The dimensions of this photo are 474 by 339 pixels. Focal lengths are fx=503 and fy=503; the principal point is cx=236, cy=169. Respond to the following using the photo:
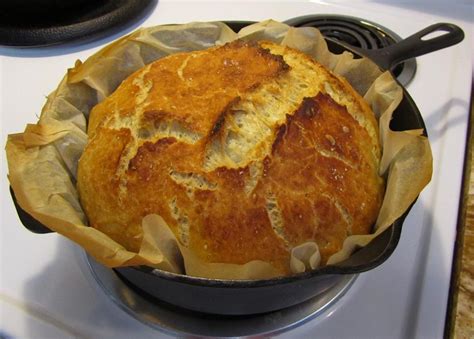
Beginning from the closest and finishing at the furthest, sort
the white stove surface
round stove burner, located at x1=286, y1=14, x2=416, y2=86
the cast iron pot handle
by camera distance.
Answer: the white stove surface
the cast iron pot handle
round stove burner, located at x1=286, y1=14, x2=416, y2=86

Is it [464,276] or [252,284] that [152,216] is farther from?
[464,276]

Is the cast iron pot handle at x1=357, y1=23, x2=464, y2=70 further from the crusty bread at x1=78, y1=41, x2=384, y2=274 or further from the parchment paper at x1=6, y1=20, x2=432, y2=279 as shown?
the crusty bread at x1=78, y1=41, x2=384, y2=274

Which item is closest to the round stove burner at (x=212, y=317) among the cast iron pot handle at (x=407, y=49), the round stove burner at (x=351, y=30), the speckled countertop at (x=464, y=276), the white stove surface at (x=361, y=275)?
the white stove surface at (x=361, y=275)

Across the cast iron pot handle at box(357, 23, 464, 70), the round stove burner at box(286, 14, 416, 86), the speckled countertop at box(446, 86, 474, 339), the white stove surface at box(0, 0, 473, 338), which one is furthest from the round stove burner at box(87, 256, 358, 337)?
the round stove burner at box(286, 14, 416, 86)

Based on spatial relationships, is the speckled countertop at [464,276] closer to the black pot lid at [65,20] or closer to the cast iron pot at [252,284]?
the cast iron pot at [252,284]

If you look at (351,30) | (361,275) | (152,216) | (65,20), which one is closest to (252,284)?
(152,216)

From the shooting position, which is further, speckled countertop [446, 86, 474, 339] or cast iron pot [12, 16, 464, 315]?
speckled countertop [446, 86, 474, 339]

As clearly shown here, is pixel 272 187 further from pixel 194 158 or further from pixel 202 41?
pixel 202 41
